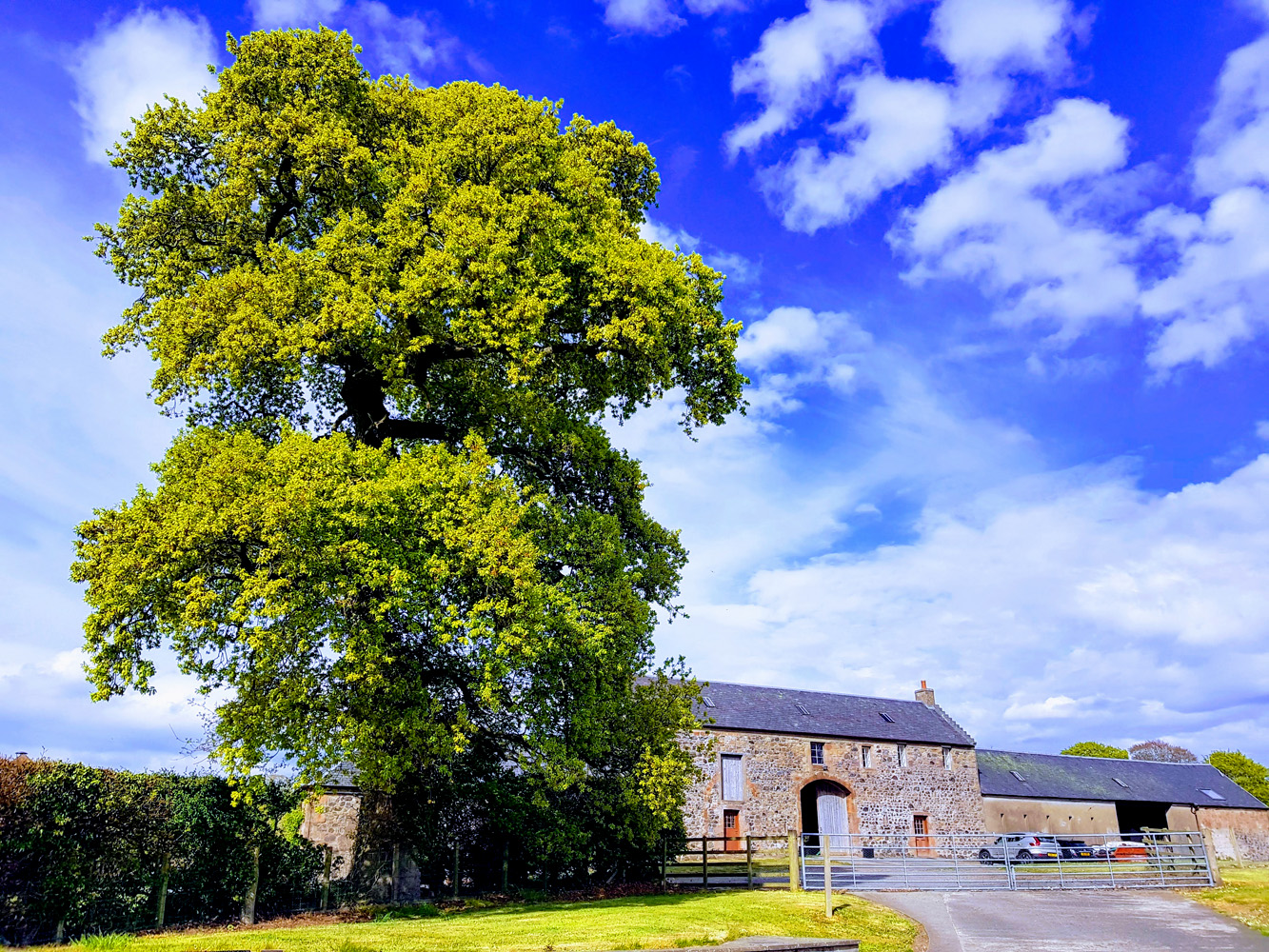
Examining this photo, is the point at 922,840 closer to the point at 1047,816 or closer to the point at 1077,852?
the point at 1077,852

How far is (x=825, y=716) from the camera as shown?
44469mm

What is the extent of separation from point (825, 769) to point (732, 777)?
5.16 meters

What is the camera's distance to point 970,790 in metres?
45.0

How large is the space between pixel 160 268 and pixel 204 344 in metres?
3.40

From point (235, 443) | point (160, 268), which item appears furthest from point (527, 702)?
point (160, 268)

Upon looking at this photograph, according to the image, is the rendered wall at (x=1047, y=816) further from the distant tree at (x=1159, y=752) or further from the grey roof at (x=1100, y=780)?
the distant tree at (x=1159, y=752)

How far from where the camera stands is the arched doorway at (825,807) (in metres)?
41.3

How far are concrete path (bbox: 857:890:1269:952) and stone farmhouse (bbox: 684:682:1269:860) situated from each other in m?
17.3

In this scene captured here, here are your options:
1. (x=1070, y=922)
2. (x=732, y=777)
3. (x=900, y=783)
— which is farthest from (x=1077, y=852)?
(x=1070, y=922)

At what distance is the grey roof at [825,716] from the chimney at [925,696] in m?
1.31

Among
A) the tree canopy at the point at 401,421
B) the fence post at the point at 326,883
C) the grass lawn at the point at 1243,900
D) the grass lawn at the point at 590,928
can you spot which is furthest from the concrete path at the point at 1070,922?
the fence post at the point at 326,883

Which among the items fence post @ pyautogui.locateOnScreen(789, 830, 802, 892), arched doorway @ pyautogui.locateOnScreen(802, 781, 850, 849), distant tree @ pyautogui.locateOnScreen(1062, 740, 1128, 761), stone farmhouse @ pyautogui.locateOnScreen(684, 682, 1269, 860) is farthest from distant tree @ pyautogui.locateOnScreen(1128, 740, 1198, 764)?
fence post @ pyautogui.locateOnScreen(789, 830, 802, 892)

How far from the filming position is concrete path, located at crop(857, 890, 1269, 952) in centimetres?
1468

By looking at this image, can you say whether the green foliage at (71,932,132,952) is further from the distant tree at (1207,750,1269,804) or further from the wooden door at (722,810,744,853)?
the distant tree at (1207,750,1269,804)
